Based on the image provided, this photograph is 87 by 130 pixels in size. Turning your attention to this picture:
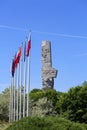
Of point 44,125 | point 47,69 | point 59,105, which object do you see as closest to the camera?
point 44,125

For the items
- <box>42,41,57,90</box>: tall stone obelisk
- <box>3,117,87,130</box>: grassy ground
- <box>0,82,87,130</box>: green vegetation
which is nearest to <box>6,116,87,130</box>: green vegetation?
<box>3,117,87,130</box>: grassy ground

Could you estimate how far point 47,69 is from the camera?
5772cm

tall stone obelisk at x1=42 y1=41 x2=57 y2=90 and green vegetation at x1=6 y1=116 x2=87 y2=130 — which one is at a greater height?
tall stone obelisk at x1=42 y1=41 x2=57 y2=90

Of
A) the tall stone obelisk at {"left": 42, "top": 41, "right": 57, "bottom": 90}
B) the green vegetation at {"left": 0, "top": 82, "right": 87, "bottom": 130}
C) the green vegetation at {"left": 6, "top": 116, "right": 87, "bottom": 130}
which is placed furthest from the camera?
the tall stone obelisk at {"left": 42, "top": 41, "right": 57, "bottom": 90}

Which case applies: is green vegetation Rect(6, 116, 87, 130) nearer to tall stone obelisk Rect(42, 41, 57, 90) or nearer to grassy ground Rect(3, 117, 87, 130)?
grassy ground Rect(3, 117, 87, 130)

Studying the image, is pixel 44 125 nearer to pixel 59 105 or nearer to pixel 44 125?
pixel 44 125

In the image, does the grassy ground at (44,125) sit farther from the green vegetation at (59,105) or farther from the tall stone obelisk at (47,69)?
the tall stone obelisk at (47,69)

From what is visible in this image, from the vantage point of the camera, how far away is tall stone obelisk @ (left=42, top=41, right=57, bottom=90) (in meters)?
57.8

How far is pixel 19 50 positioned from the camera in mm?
44938

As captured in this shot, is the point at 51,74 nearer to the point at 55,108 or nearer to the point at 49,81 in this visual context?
the point at 49,81

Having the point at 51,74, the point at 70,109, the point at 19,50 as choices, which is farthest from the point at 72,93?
the point at 51,74

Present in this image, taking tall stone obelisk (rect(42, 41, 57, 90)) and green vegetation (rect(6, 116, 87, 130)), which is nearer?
green vegetation (rect(6, 116, 87, 130))

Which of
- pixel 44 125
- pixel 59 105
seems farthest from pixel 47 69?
pixel 44 125

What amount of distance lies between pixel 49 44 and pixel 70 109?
14490 millimetres
